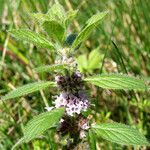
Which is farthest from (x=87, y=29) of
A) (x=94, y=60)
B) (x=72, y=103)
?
(x=94, y=60)

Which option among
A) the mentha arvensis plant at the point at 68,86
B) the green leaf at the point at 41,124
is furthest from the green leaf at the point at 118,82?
the green leaf at the point at 41,124

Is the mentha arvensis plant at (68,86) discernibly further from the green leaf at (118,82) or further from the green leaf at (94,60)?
the green leaf at (94,60)

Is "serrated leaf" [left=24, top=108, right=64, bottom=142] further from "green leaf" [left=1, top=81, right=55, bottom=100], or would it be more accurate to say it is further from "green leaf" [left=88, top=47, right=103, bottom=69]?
"green leaf" [left=88, top=47, right=103, bottom=69]

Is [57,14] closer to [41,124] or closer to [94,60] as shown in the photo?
[41,124]

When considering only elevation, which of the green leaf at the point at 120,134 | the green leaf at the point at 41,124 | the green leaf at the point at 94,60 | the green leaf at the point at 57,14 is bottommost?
the green leaf at the point at 120,134

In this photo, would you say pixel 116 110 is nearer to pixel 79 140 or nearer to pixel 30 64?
pixel 30 64

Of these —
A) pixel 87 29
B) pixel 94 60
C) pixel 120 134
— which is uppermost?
pixel 94 60

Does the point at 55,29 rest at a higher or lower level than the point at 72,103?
higher
